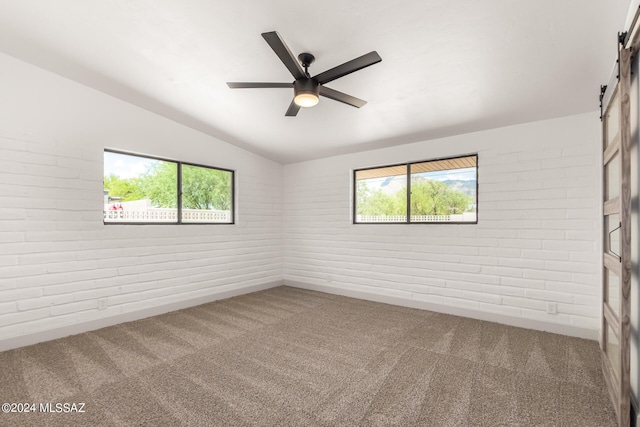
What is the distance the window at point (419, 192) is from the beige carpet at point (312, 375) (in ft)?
4.95

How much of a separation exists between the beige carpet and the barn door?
0.24 metres

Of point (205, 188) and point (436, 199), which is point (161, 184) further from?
point (436, 199)

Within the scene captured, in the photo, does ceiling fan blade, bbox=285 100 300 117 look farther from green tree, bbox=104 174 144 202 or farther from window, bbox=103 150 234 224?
green tree, bbox=104 174 144 202

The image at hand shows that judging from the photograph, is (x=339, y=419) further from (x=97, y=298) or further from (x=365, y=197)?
(x=365, y=197)

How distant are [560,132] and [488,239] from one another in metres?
1.45

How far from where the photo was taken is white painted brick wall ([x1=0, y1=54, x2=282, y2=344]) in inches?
122

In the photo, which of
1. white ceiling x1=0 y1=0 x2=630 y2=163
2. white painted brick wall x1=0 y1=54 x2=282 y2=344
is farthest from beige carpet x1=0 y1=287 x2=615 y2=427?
white ceiling x1=0 y1=0 x2=630 y2=163

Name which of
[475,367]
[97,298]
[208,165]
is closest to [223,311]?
[97,298]

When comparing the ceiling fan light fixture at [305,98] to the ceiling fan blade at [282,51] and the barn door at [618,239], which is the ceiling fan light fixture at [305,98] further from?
the barn door at [618,239]

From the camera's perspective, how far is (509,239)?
3.74 m

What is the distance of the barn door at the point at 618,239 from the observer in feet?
6.11

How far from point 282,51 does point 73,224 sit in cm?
316

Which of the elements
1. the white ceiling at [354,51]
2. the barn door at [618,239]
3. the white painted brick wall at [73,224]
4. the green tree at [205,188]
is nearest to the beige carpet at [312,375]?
the barn door at [618,239]

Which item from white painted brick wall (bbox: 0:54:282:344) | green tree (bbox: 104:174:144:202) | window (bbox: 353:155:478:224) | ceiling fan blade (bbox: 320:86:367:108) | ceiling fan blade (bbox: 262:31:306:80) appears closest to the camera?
ceiling fan blade (bbox: 262:31:306:80)
